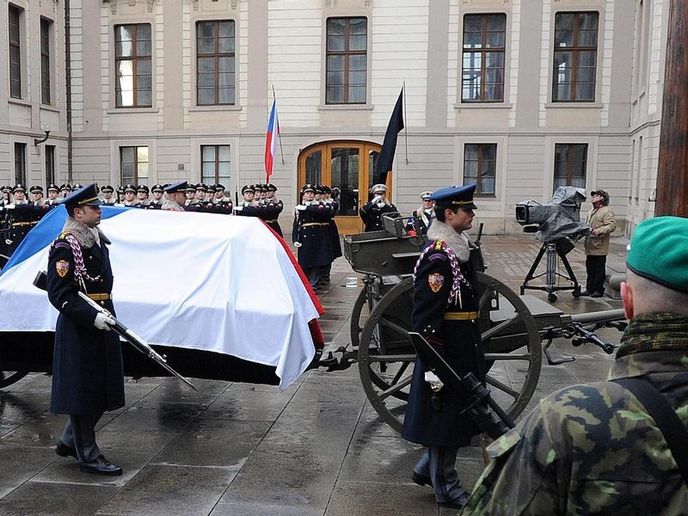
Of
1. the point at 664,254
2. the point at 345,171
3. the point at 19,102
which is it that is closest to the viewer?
the point at 664,254

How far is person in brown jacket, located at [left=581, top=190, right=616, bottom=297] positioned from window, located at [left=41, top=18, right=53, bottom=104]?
1852 cm

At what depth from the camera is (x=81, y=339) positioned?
4.75 metres

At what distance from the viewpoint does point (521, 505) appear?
1.51 meters

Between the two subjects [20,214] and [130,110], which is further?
[130,110]

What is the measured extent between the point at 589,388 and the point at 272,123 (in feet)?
54.1

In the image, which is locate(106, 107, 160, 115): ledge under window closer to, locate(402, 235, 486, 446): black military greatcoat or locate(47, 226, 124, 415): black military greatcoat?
locate(47, 226, 124, 415): black military greatcoat

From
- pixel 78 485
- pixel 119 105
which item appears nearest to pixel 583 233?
pixel 78 485

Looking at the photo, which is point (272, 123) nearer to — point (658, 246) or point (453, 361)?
point (453, 361)

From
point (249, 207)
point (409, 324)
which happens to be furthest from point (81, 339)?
point (249, 207)

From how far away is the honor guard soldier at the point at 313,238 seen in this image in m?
12.9

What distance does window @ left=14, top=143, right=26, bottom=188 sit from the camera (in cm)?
2272

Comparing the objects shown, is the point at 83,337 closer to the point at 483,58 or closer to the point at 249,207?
the point at 249,207

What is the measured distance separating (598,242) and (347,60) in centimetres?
1404

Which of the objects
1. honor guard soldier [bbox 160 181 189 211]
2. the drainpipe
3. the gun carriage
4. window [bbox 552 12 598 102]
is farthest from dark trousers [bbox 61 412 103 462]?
the drainpipe
